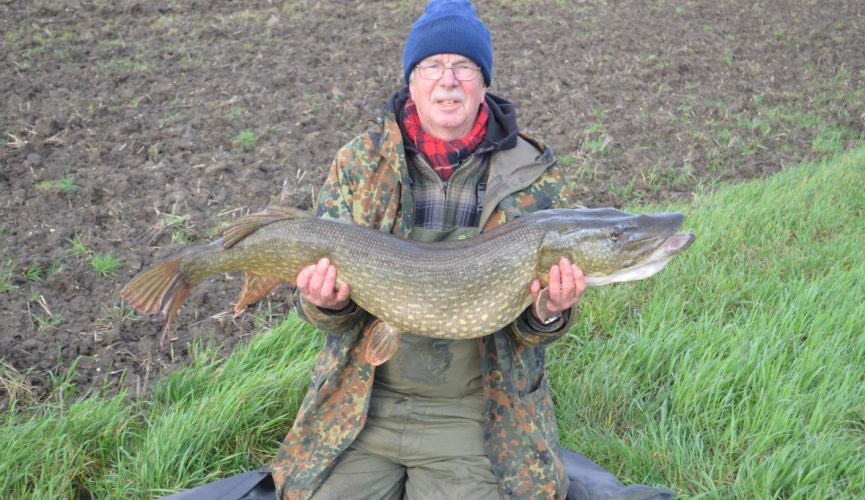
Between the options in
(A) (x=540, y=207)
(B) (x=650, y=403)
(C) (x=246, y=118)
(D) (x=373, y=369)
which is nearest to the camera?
(D) (x=373, y=369)

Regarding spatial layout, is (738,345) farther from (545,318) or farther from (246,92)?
(246,92)

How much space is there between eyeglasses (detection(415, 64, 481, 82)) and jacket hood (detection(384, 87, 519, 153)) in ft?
0.53

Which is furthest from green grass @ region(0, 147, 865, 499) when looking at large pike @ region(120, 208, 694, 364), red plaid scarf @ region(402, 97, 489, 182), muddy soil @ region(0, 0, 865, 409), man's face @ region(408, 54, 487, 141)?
man's face @ region(408, 54, 487, 141)

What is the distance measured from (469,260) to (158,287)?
1212 millimetres

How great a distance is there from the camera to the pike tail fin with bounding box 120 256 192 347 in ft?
9.03

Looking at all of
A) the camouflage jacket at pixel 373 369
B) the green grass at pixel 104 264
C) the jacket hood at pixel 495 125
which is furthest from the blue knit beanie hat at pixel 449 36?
the green grass at pixel 104 264

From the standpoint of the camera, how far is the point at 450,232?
9.32ft

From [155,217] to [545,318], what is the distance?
3387 millimetres

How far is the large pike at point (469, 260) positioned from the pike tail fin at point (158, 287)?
1.41 ft

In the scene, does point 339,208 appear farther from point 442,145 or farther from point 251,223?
point 442,145

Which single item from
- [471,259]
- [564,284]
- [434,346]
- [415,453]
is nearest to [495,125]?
[471,259]

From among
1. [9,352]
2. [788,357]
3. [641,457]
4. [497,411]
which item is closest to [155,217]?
[9,352]

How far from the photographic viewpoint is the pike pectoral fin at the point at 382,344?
2.57 meters

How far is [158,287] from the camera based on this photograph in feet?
9.10
